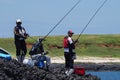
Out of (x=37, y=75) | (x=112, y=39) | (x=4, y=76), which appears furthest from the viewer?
(x=112, y=39)

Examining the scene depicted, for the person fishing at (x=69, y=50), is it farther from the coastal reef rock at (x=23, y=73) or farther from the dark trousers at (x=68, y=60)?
the coastal reef rock at (x=23, y=73)

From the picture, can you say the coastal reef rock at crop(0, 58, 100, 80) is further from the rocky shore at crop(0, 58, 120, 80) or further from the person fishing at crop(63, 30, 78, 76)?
the person fishing at crop(63, 30, 78, 76)

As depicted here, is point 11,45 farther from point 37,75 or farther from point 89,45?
point 37,75

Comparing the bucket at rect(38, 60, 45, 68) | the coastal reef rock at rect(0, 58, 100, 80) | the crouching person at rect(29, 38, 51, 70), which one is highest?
the crouching person at rect(29, 38, 51, 70)

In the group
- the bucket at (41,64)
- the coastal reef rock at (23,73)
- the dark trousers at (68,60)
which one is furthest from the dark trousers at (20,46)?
the dark trousers at (68,60)

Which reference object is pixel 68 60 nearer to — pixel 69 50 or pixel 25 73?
pixel 69 50

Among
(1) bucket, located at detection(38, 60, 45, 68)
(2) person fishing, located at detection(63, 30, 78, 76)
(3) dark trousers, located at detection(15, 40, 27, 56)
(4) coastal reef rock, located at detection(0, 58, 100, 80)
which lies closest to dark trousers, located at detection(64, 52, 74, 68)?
(2) person fishing, located at detection(63, 30, 78, 76)

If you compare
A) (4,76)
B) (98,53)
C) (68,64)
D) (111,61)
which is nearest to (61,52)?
(98,53)

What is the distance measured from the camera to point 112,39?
79875mm

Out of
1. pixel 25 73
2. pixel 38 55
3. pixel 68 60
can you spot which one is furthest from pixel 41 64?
pixel 25 73

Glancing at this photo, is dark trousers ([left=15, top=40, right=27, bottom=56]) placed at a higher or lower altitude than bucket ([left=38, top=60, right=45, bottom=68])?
higher

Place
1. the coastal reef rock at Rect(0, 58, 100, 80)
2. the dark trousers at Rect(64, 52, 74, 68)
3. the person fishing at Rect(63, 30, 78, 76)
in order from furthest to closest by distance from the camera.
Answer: the dark trousers at Rect(64, 52, 74, 68) → the person fishing at Rect(63, 30, 78, 76) → the coastal reef rock at Rect(0, 58, 100, 80)

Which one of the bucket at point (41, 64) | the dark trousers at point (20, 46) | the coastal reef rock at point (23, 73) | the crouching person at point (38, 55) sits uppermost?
the dark trousers at point (20, 46)

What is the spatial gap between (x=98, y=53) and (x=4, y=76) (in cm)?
4480
